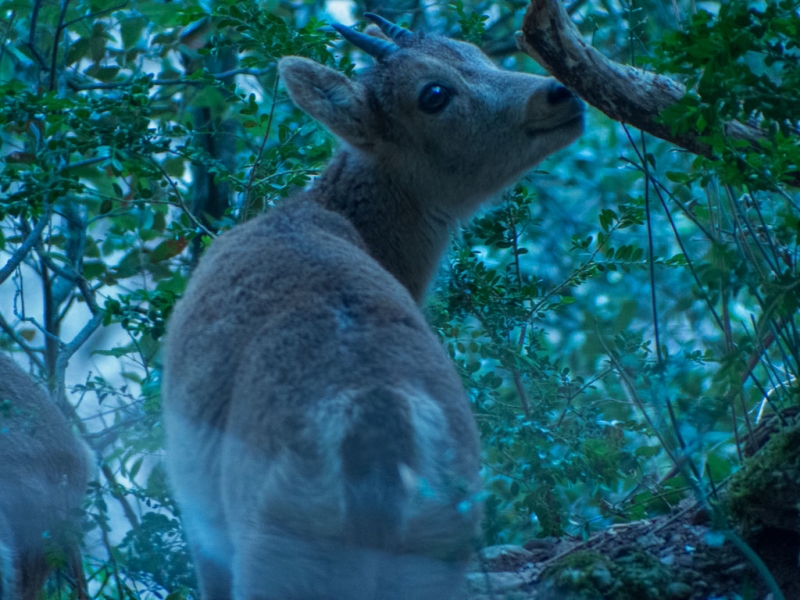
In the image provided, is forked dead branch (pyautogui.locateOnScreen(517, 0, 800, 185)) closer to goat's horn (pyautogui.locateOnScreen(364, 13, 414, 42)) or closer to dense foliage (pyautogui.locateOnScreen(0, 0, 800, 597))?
dense foliage (pyautogui.locateOnScreen(0, 0, 800, 597))

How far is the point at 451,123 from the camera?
5316mm

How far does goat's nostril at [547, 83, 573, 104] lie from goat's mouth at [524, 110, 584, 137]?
0.36 ft

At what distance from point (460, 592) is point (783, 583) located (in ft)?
5.36

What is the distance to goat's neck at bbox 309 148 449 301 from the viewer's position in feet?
16.6

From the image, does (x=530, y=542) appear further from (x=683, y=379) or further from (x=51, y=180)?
(x=51, y=180)

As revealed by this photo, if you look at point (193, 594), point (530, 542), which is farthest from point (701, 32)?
point (193, 594)

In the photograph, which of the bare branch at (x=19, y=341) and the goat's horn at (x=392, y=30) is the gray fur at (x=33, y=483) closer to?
the bare branch at (x=19, y=341)

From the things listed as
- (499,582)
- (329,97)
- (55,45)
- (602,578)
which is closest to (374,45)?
(329,97)

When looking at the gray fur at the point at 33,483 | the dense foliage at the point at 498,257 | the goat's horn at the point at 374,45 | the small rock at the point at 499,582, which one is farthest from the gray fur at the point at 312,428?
the gray fur at the point at 33,483

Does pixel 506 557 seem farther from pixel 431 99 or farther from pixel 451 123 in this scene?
pixel 431 99

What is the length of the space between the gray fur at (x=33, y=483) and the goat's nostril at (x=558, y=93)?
3104mm

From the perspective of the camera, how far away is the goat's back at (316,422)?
2732 mm

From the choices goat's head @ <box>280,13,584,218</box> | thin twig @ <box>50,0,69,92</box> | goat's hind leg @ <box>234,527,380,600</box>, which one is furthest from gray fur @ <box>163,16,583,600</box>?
thin twig @ <box>50,0,69,92</box>

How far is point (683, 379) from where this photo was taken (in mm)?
3447
